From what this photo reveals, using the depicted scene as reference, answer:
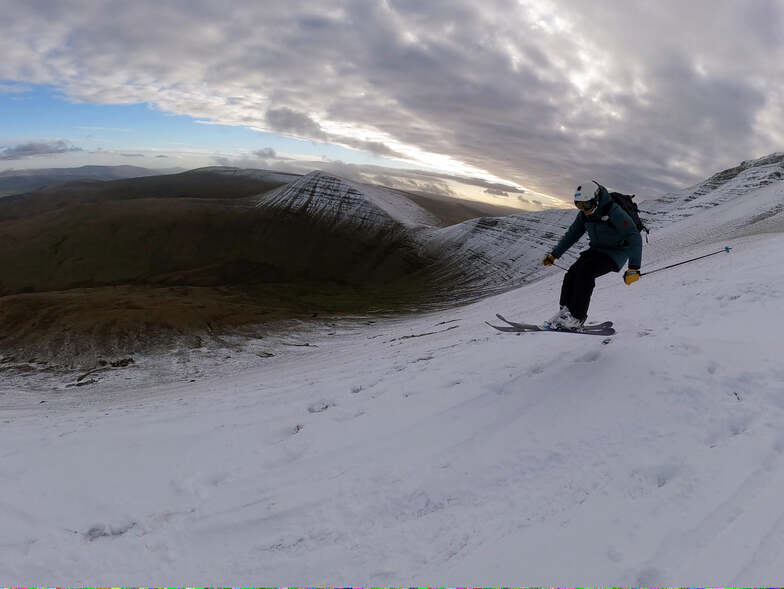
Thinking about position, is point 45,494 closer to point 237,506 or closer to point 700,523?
point 237,506

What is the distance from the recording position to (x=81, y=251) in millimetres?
97500

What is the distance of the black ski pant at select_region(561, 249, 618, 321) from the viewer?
893 centimetres

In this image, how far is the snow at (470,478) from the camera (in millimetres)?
4496

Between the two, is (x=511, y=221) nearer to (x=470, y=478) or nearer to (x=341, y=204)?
(x=341, y=204)

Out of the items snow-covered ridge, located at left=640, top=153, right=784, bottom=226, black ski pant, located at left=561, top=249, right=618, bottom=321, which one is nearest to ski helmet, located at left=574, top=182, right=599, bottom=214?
black ski pant, located at left=561, top=249, right=618, bottom=321

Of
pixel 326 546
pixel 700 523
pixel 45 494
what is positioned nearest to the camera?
pixel 700 523

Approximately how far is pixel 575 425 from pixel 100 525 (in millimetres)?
7259

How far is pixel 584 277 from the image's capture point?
898 cm

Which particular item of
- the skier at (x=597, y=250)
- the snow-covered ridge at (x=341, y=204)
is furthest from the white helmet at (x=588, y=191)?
the snow-covered ridge at (x=341, y=204)

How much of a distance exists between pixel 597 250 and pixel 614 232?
0.54 meters

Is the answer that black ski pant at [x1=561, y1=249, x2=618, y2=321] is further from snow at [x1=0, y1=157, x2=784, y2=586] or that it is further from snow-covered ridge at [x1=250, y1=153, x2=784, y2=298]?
snow-covered ridge at [x1=250, y1=153, x2=784, y2=298]

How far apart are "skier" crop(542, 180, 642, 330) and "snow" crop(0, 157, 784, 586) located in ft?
2.96

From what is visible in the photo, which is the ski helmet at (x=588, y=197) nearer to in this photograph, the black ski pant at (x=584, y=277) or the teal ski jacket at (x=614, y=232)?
the teal ski jacket at (x=614, y=232)

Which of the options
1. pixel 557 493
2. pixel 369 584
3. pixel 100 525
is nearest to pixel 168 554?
pixel 100 525
